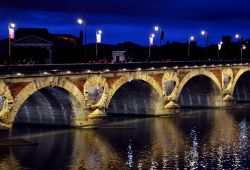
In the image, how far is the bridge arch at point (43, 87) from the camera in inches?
2432

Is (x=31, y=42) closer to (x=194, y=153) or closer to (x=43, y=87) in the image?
(x=43, y=87)

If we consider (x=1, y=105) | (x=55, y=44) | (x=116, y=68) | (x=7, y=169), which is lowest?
(x=7, y=169)

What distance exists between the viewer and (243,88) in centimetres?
11950

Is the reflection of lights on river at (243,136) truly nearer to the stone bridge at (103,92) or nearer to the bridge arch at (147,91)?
the stone bridge at (103,92)

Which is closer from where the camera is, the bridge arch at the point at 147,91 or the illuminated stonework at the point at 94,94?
the illuminated stonework at the point at 94,94

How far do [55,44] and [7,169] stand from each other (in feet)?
293

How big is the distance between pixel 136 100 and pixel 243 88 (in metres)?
38.1

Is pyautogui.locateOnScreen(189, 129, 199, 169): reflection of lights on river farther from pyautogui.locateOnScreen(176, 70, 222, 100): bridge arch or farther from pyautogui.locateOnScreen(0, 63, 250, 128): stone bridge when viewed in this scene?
pyautogui.locateOnScreen(176, 70, 222, 100): bridge arch

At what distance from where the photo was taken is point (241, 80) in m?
120

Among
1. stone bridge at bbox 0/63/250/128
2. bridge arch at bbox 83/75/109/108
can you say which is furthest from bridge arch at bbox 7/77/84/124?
bridge arch at bbox 83/75/109/108

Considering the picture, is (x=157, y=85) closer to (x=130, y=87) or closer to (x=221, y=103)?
(x=130, y=87)

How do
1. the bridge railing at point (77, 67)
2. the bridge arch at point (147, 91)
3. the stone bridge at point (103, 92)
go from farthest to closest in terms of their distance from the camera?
the bridge arch at point (147, 91)
the stone bridge at point (103, 92)
the bridge railing at point (77, 67)

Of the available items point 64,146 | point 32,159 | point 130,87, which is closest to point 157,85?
point 130,87

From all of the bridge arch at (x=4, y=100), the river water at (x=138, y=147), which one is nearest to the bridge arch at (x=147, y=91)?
the river water at (x=138, y=147)
